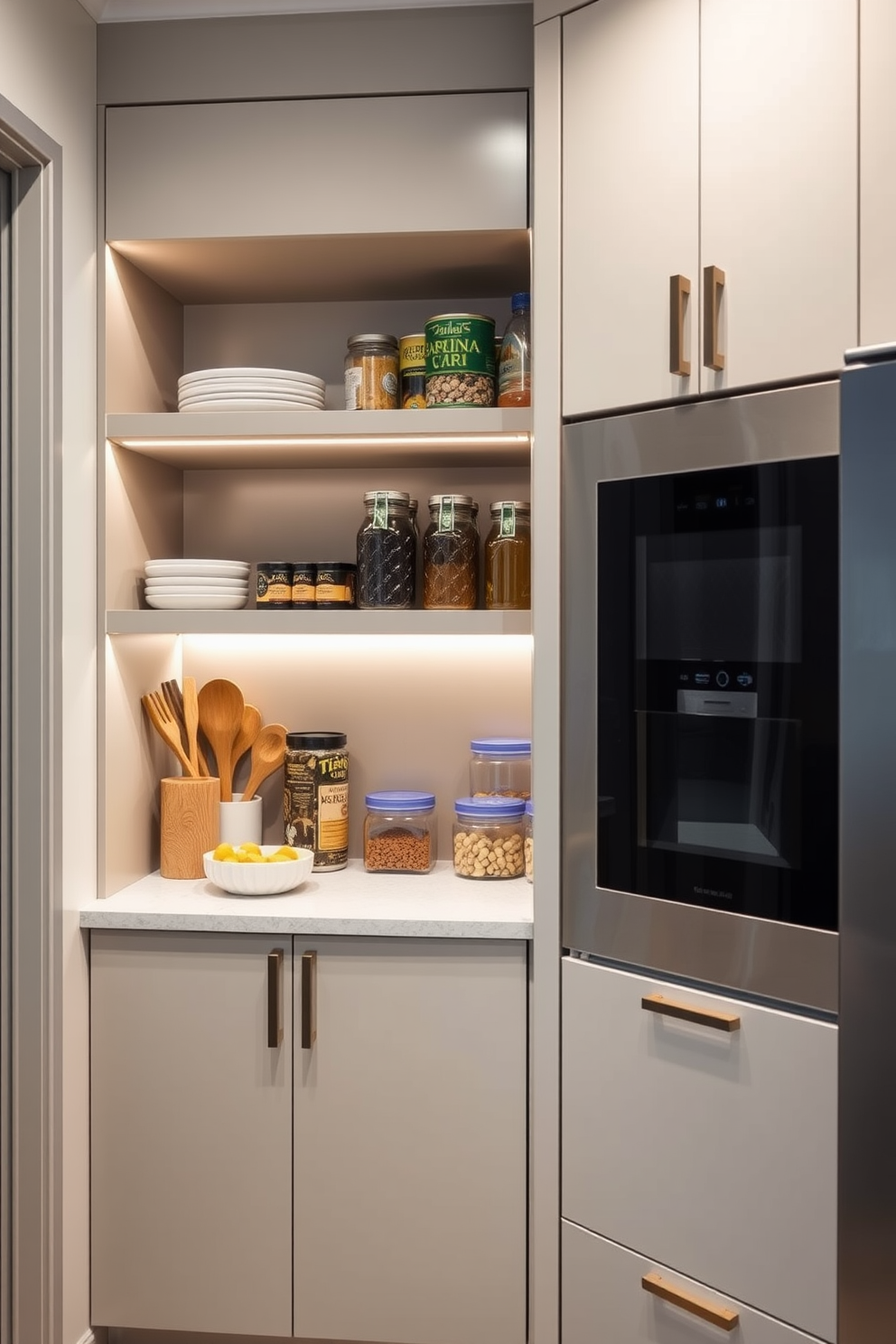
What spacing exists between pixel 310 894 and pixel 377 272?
122 centimetres

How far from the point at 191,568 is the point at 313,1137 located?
106cm

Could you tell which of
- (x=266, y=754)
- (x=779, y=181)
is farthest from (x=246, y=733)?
(x=779, y=181)

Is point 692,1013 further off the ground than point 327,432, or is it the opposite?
point 327,432

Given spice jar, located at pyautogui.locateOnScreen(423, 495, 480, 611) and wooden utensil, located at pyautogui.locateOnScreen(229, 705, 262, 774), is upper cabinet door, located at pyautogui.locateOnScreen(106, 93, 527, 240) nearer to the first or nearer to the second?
spice jar, located at pyautogui.locateOnScreen(423, 495, 480, 611)

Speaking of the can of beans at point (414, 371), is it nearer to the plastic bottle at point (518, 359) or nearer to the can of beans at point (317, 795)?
the plastic bottle at point (518, 359)

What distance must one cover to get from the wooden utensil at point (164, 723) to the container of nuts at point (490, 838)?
57cm

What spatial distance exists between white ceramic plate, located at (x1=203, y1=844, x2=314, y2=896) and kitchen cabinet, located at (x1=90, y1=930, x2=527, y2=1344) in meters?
0.11

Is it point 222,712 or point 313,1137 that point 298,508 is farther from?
point 313,1137

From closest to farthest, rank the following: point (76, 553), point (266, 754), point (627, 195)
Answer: point (627, 195) → point (76, 553) → point (266, 754)

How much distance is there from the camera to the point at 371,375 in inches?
80.7

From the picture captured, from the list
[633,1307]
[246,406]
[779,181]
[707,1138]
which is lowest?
[633,1307]

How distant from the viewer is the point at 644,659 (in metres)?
1.64

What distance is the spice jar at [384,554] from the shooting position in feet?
6.73

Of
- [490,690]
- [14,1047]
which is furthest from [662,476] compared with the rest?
[14,1047]
